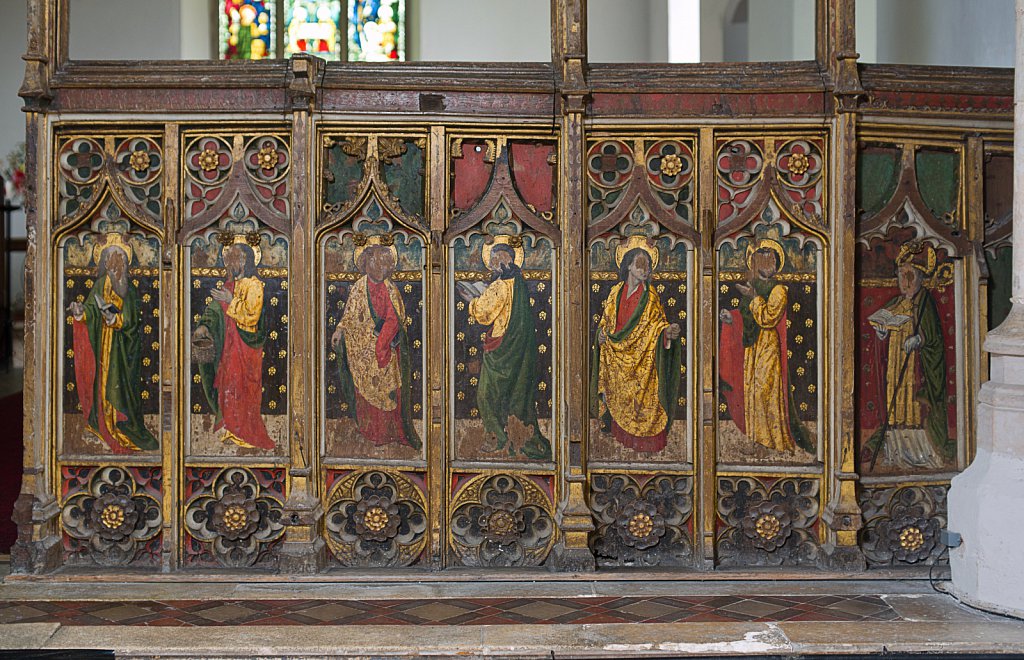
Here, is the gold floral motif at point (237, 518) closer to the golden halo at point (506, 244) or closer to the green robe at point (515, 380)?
the green robe at point (515, 380)

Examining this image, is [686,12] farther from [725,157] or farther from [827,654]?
[827,654]

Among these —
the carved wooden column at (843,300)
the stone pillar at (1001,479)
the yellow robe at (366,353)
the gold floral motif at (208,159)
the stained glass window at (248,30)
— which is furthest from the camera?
the stained glass window at (248,30)

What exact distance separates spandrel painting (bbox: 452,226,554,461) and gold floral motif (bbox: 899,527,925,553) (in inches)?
75.6

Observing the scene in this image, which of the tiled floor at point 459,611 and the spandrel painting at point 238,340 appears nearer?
the tiled floor at point 459,611

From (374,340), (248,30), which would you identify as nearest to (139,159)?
(374,340)

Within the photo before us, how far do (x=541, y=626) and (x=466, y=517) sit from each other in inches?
42.8

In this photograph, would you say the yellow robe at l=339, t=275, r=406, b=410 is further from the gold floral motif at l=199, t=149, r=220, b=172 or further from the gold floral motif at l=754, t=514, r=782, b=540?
the gold floral motif at l=754, t=514, r=782, b=540

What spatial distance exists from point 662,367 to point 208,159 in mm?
2649

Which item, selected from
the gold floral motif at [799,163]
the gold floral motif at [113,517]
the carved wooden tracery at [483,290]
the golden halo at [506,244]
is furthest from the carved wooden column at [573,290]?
the gold floral motif at [113,517]

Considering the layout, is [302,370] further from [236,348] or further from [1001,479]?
[1001,479]

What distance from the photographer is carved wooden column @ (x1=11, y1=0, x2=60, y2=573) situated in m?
5.72

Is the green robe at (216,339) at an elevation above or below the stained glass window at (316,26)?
below

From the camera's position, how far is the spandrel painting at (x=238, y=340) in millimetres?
5871

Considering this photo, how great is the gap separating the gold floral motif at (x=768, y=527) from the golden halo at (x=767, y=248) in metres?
1.32
